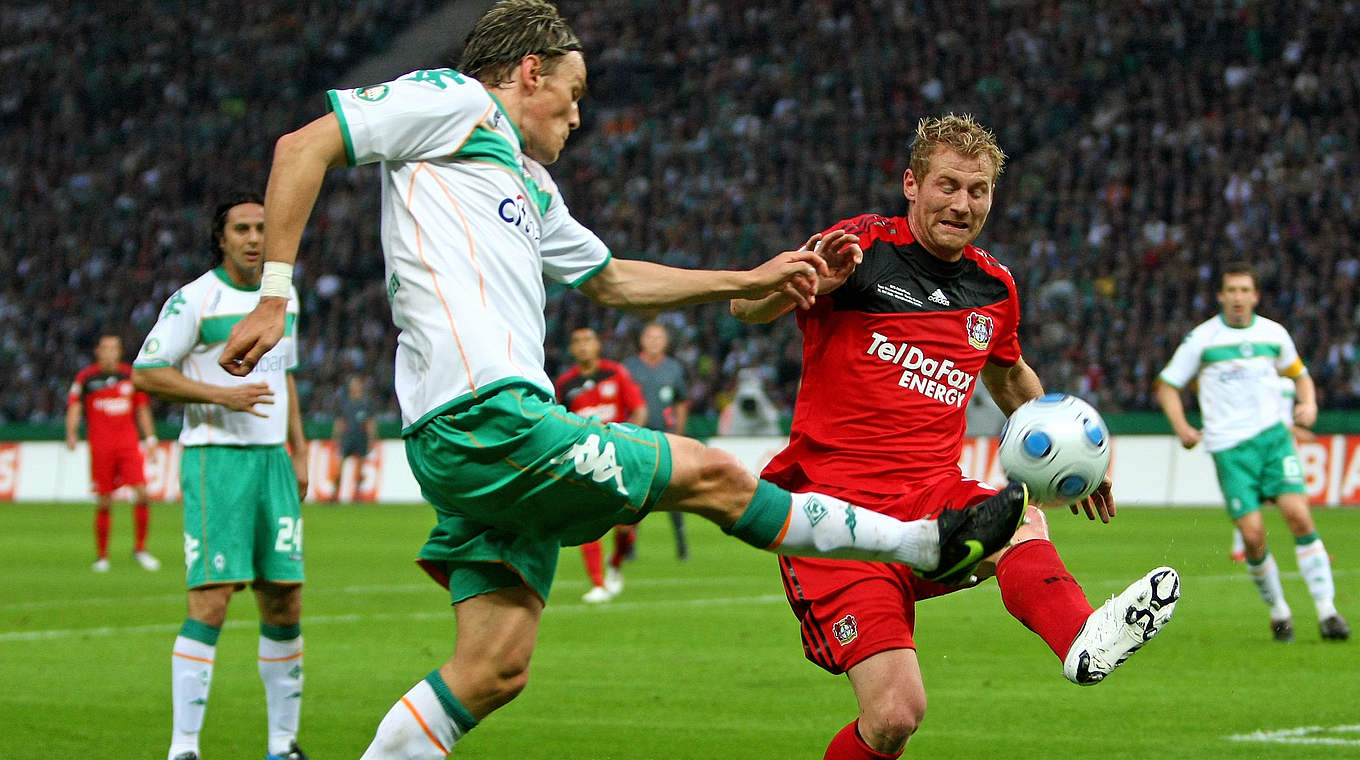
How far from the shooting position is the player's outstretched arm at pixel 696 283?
4.75 m

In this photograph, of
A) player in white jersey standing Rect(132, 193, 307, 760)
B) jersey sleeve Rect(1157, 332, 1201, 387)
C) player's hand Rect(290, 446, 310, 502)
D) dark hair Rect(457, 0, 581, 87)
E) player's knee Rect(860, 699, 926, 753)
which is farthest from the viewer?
jersey sleeve Rect(1157, 332, 1201, 387)

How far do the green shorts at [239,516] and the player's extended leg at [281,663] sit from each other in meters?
0.09

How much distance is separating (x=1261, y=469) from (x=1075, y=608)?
6727 mm

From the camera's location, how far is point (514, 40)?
4598 millimetres

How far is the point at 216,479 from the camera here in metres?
6.90

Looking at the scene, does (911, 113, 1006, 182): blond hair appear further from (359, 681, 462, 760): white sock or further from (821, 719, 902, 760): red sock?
(359, 681, 462, 760): white sock

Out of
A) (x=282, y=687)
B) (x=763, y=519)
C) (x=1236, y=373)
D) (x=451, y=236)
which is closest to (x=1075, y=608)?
(x=763, y=519)

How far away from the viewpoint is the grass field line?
11.1 m

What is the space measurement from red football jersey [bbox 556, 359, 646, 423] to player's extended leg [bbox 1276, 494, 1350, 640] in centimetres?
569

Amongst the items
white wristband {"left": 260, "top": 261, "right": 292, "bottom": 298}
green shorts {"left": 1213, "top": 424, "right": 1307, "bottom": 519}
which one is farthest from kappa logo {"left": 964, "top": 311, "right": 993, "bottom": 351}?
green shorts {"left": 1213, "top": 424, "right": 1307, "bottom": 519}

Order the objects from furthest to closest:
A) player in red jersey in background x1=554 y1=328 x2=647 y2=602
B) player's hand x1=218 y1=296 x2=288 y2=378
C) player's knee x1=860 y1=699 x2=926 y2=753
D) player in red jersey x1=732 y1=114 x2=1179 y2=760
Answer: player in red jersey in background x1=554 y1=328 x2=647 y2=602, player in red jersey x1=732 y1=114 x2=1179 y2=760, player's knee x1=860 y1=699 x2=926 y2=753, player's hand x1=218 y1=296 x2=288 y2=378

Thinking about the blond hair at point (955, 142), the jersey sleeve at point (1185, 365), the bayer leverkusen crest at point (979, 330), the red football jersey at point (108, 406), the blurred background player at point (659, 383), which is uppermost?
the blond hair at point (955, 142)

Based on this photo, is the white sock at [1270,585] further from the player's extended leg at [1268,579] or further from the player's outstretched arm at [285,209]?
the player's outstretched arm at [285,209]

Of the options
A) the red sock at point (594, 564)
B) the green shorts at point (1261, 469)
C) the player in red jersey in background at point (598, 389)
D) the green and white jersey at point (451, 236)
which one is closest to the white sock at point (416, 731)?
the green and white jersey at point (451, 236)
